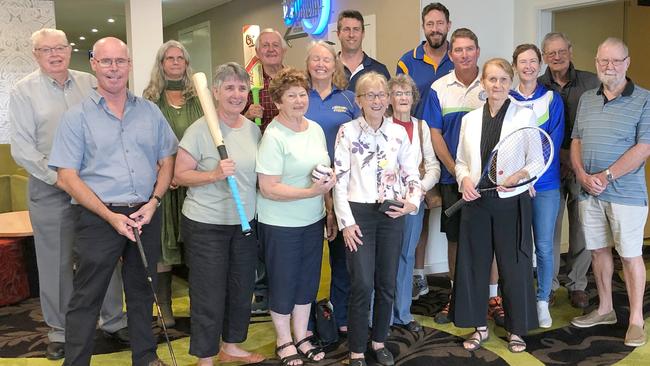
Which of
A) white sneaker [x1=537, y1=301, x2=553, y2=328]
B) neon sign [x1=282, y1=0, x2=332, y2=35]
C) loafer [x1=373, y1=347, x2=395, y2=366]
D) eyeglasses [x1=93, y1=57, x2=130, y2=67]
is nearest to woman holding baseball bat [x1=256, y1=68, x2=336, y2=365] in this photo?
loafer [x1=373, y1=347, x2=395, y2=366]

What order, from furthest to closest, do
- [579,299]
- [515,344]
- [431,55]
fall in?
[431,55]
[579,299]
[515,344]

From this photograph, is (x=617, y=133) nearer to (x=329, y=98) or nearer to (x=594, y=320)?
(x=594, y=320)

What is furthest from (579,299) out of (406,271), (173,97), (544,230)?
(173,97)

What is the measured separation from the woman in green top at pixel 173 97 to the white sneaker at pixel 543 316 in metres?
2.46

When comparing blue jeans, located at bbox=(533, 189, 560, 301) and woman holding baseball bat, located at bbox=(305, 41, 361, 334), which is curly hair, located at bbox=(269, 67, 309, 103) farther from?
blue jeans, located at bbox=(533, 189, 560, 301)

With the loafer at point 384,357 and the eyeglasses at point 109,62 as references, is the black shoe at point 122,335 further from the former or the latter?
the eyeglasses at point 109,62

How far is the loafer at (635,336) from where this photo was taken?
3453 mm

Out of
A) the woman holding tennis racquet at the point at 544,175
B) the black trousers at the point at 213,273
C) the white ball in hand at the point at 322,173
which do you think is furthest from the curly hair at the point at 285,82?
the woman holding tennis racquet at the point at 544,175

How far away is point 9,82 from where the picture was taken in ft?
25.6

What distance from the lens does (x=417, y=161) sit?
3195 millimetres

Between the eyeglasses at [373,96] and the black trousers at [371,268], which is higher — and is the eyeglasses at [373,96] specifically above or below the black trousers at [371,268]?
above

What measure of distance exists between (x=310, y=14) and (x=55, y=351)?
4.90 m

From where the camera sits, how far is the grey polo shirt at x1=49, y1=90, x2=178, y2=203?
271 centimetres

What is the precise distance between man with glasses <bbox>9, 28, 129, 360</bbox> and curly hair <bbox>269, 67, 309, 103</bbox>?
47.7 inches
